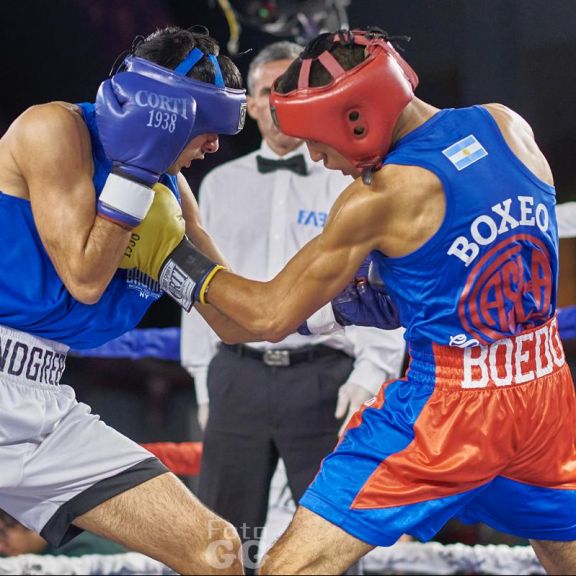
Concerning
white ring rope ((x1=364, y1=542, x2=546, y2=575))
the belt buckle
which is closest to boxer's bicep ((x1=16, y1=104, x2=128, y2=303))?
the belt buckle

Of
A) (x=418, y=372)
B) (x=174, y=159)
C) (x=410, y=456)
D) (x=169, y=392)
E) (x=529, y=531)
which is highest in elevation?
(x=174, y=159)

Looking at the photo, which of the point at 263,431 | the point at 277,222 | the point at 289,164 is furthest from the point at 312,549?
the point at 289,164

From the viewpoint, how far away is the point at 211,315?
8.20 feet

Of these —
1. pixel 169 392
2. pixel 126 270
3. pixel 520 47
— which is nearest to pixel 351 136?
pixel 126 270

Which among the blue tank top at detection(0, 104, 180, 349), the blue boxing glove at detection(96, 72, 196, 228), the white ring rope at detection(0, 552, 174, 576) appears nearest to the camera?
the blue boxing glove at detection(96, 72, 196, 228)

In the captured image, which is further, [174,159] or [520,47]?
[520,47]

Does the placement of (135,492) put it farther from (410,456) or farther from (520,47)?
(520,47)

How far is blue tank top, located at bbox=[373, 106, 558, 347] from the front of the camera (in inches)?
79.5

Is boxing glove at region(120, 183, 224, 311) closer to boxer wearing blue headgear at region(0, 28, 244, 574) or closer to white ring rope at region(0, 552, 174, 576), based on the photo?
boxer wearing blue headgear at region(0, 28, 244, 574)

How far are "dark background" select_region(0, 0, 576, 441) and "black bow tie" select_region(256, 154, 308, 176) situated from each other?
0.81 metres

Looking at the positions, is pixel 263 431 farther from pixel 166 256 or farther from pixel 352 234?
pixel 352 234

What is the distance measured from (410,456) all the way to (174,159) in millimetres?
787

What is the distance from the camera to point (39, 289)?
86.0 inches

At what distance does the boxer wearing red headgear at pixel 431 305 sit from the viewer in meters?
2.01
